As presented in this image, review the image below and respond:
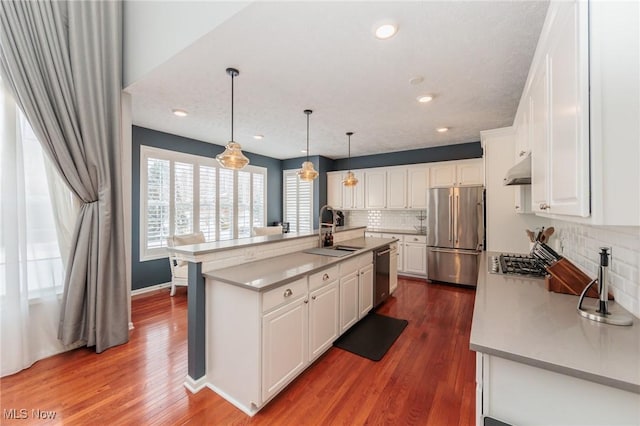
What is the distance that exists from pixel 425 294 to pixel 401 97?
3.07m

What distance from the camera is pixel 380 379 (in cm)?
216

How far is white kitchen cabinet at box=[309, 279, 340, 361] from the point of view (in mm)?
2223

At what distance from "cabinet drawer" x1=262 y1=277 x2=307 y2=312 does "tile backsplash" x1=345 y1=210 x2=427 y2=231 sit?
4.26 meters

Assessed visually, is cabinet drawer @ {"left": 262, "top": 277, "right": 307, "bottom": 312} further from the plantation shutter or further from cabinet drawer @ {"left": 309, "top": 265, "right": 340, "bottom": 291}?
the plantation shutter

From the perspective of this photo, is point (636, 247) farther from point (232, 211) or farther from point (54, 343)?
point (232, 211)

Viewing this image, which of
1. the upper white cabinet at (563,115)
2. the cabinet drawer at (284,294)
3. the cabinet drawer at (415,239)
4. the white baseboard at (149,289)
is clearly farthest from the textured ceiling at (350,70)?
the white baseboard at (149,289)

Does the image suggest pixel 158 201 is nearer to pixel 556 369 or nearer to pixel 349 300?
pixel 349 300

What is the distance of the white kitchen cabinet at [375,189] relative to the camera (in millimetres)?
5789

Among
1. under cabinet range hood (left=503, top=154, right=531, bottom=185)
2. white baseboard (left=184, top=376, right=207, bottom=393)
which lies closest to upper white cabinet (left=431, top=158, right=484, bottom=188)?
under cabinet range hood (left=503, top=154, right=531, bottom=185)

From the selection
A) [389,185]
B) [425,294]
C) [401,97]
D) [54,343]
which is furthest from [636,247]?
[389,185]

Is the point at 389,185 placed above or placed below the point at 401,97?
below

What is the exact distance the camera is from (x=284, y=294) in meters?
1.90

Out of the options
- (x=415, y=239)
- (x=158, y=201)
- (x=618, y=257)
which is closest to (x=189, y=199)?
(x=158, y=201)

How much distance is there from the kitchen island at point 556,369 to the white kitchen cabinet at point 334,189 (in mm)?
5155
